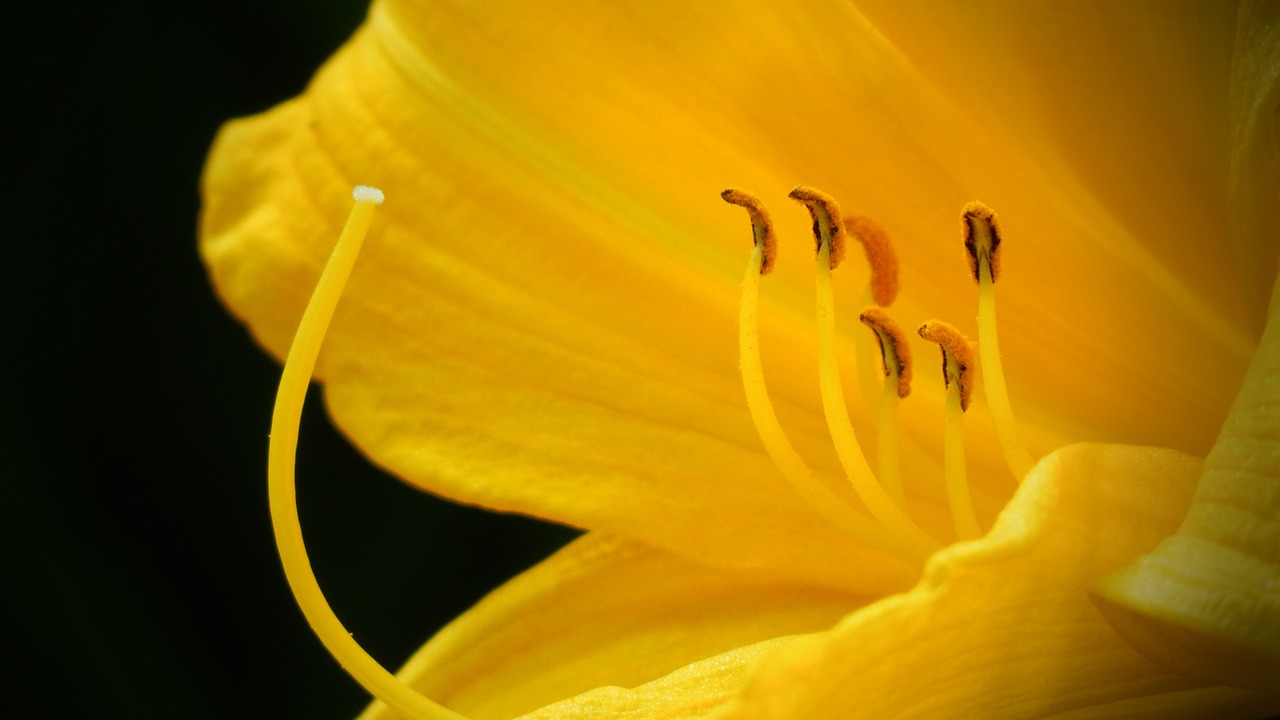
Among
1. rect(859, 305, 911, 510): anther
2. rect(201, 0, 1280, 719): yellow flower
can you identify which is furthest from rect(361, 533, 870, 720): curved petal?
rect(859, 305, 911, 510): anther

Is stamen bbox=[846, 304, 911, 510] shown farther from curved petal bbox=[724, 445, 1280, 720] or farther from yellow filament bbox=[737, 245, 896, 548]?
curved petal bbox=[724, 445, 1280, 720]

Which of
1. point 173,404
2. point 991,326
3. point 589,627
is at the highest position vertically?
point 991,326

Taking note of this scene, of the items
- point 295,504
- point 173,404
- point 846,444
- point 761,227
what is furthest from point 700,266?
point 173,404

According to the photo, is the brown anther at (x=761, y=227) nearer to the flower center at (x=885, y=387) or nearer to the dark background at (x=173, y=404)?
the flower center at (x=885, y=387)

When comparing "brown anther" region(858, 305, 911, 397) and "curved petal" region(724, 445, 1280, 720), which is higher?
"brown anther" region(858, 305, 911, 397)

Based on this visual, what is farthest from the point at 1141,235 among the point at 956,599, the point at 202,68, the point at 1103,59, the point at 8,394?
the point at 8,394

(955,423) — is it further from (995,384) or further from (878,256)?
(878,256)

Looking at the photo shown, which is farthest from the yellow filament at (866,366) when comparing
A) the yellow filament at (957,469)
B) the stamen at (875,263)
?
the yellow filament at (957,469)
